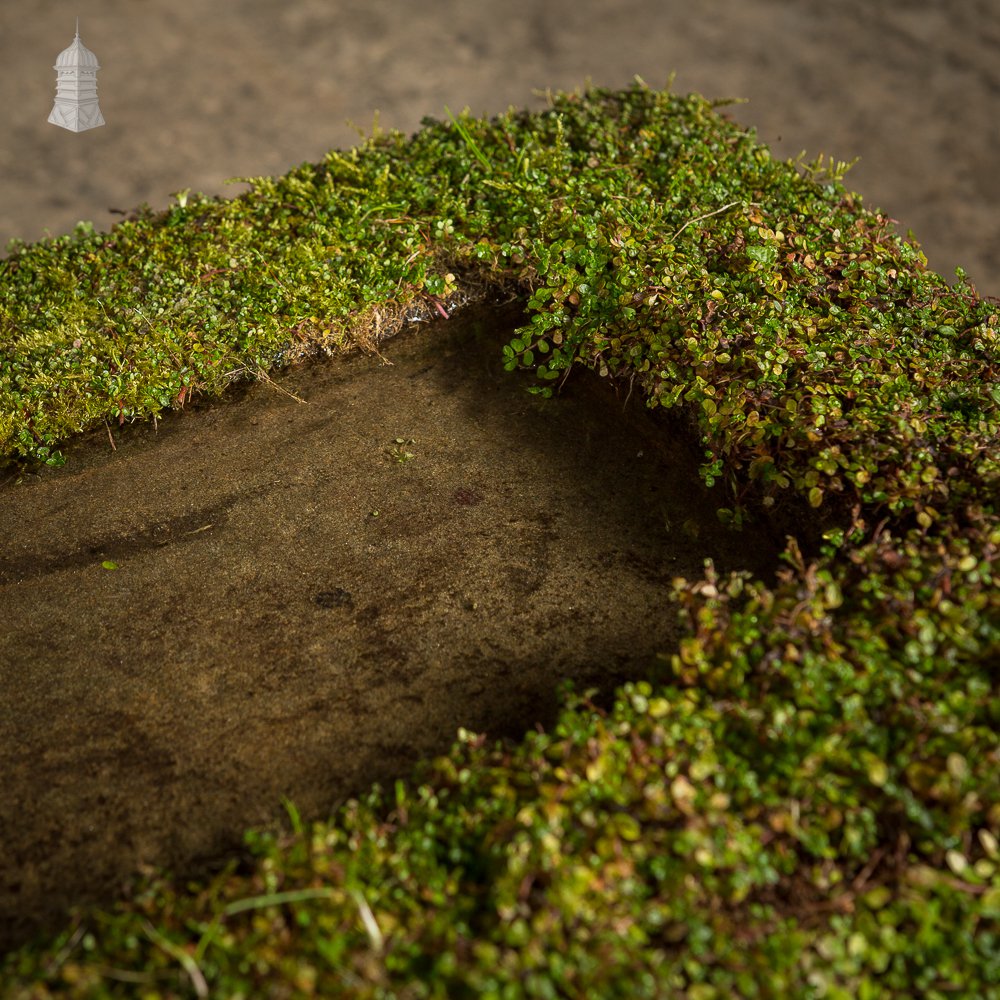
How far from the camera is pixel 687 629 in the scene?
2184 millimetres

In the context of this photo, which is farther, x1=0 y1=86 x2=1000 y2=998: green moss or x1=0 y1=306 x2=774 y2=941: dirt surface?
x1=0 y1=306 x2=774 y2=941: dirt surface

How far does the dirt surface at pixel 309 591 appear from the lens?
216 cm

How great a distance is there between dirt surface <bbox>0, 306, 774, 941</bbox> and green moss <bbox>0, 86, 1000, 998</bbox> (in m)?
0.16

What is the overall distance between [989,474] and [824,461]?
1.18 feet

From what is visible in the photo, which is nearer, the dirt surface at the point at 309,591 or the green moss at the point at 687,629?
the green moss at the point at 687,629

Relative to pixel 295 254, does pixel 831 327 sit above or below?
below

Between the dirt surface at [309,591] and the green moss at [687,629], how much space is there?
16cm

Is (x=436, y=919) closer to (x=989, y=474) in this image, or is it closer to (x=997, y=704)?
(x=997, y=704)

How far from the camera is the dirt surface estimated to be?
216 centimetres

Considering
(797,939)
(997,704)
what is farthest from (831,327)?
(797,939)

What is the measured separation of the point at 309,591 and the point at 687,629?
3.30 feet

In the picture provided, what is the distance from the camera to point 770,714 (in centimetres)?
182

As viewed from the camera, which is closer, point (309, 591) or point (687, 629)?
point (687, 629)

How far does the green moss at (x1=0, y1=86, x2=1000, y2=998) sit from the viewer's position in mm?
1574
